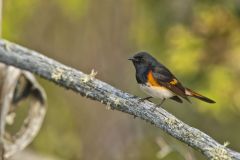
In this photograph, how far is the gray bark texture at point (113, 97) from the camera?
3.74 m

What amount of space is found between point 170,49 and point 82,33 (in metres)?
1.36

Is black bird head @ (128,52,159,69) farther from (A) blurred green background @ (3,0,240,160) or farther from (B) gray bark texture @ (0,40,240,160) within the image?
(A) blurred green background @ (3,0,240,160)

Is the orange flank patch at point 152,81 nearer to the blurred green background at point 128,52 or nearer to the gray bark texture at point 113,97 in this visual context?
the gray bark texture at point 113,97

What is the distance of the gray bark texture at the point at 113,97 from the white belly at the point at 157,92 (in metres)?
0.56

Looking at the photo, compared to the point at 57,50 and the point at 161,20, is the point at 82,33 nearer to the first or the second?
the point at 57,50

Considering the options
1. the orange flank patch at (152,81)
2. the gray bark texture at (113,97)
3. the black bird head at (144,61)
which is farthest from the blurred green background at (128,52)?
the gray bark texture at (113,97)

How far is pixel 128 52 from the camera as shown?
27.4ft

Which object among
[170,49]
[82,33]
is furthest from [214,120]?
[82,33]

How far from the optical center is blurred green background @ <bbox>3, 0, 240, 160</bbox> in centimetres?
770

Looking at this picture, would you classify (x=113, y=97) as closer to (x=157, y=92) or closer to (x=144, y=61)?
(x=157, y=92)

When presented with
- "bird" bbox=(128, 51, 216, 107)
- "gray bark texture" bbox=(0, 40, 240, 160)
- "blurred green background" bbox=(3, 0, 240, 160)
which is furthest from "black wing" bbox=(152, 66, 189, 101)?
"blurred green background" bbox=(3, 0, 240, 160)

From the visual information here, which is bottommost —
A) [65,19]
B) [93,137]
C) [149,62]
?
[149,62]

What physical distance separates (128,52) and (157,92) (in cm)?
382

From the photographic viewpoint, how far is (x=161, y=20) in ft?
27.0
